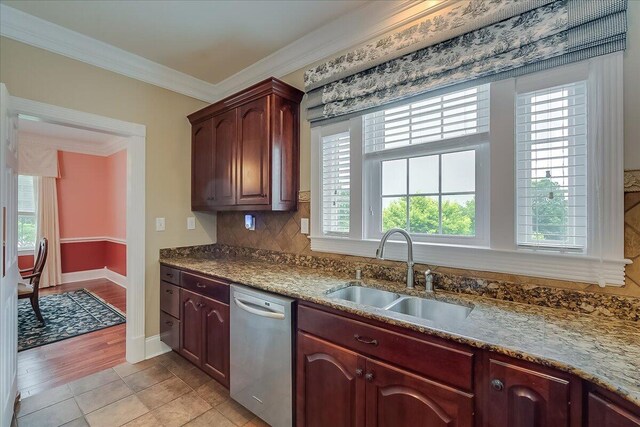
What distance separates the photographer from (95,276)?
5590 millimetres

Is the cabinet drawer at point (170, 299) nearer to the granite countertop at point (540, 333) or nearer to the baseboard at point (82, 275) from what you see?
Answer: the granite countertop at point (540, 333)

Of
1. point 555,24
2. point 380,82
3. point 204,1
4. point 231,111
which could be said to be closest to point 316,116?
point 380,82

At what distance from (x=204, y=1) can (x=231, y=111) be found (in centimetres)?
82

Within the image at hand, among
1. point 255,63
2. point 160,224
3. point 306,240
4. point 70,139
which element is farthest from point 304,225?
point 70,139

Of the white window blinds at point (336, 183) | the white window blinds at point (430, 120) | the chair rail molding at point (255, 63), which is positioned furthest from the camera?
the white window blinds at point (336, 183)

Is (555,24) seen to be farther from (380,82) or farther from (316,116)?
(316,116)

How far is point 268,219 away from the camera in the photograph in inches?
107

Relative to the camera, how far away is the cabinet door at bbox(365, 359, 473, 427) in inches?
43.2

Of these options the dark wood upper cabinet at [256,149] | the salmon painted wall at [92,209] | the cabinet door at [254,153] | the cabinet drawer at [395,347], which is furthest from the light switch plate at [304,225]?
the salmon painted wall at [92,209]

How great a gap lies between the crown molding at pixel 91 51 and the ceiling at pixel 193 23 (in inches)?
2.4

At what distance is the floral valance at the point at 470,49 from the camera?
1281 millimetres

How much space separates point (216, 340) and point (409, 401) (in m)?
1.46

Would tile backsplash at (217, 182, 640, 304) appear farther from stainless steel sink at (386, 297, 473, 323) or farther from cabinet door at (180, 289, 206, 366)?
cabinet door at (180, 289, 206, 366)

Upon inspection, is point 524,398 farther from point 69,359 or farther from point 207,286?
point 69,359
